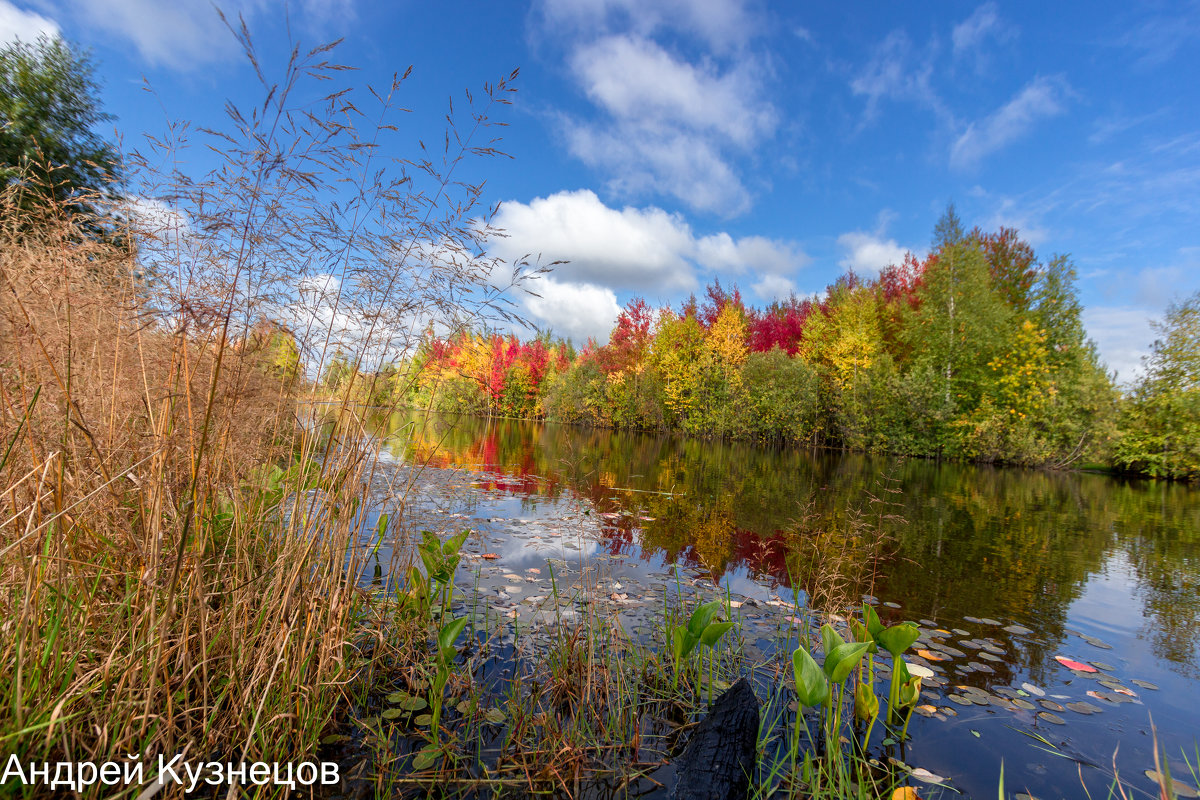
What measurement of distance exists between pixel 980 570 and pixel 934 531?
2042 millimetres

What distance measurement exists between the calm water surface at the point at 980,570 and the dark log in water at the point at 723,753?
924 millimetres

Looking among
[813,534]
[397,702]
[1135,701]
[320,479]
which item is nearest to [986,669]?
[1135,701]

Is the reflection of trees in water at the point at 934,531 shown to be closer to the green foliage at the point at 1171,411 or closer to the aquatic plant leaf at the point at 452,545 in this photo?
the aquatic plant leaf at the point at 452,545

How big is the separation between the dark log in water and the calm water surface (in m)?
0.92

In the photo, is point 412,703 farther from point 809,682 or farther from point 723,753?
point 809,682

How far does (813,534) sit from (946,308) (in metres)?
20.6

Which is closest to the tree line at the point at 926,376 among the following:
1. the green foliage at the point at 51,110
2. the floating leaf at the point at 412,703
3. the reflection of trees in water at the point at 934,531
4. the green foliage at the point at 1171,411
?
the green foliage at the point at 1171,411

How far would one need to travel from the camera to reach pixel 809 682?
5.99 feet

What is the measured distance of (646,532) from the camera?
18.6ft

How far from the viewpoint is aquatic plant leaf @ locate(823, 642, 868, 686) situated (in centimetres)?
182

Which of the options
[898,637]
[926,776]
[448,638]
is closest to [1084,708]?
[926,776]

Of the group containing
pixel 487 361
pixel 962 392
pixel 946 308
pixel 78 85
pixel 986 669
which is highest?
pixel 946 308

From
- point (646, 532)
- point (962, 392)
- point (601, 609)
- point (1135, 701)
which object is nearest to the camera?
point (1135, 701)

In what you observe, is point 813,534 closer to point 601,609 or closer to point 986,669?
point 986,669
